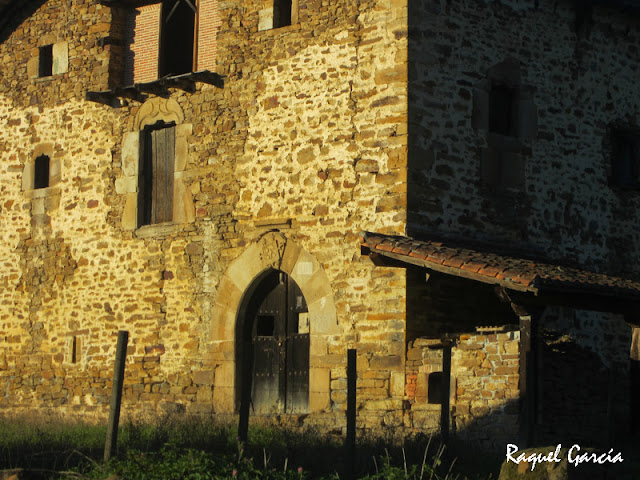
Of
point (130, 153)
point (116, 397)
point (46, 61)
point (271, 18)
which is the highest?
point (271, 18)

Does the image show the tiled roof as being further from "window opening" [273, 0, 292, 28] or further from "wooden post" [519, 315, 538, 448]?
"window opening" [273, 0, 292, 28]

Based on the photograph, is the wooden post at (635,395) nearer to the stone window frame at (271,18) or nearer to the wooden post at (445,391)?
the wooden post at (445,391)

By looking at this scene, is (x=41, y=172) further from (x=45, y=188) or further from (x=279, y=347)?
(x=279, y=347)

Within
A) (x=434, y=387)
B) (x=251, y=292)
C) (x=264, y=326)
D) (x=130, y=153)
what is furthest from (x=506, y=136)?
(x=130, y=153)

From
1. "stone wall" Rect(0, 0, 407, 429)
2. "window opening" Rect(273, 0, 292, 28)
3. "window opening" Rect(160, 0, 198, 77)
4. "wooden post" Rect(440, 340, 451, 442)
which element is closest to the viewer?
"wooden post" Rect(440, 340, 451, 442)

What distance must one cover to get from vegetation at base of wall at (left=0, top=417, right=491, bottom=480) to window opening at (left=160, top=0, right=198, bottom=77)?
5.48 m

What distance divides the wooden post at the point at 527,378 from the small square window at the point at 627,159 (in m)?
4.68

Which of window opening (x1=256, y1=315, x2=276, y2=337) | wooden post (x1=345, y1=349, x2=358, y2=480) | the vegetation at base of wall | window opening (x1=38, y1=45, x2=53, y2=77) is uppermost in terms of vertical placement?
window opening (x1=38, y1=45, x2=53, y2=77)

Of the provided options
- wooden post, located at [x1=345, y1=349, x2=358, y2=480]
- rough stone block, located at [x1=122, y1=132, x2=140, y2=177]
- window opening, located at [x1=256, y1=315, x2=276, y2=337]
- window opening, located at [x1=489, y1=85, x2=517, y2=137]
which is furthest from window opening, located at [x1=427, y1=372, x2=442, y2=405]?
rough stone block, located at [x1=122, y1=132, x2=140, y2=177]

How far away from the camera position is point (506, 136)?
49.4 feet

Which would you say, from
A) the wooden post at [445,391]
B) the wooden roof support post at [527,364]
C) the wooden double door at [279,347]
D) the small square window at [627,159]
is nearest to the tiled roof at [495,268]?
the wooden roof support post at [527,364]

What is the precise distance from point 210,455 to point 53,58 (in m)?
8.65

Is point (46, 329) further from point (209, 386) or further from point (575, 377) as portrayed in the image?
point (575, 377)

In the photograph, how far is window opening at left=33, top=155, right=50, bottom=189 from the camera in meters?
17.2
